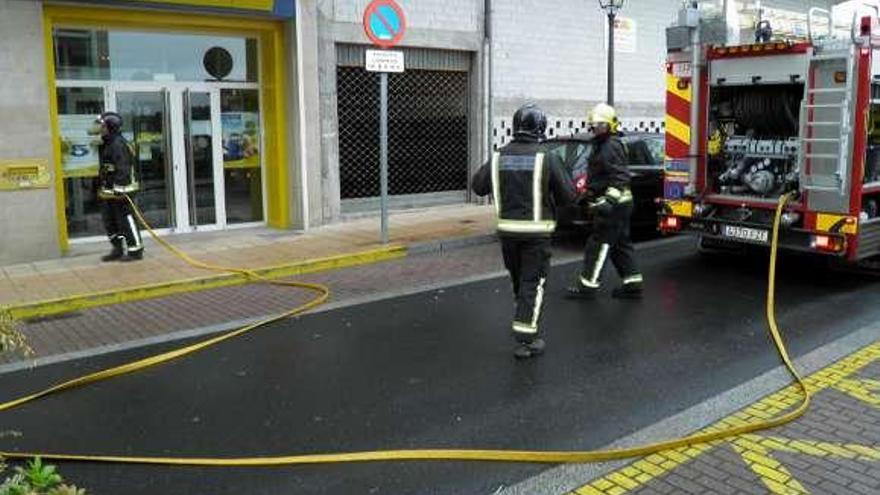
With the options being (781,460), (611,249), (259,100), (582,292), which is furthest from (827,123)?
(259,100)

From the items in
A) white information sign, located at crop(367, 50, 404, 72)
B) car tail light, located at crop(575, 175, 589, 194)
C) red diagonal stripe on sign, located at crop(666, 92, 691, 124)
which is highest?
white information sign, located at crop(367, 50, 404, 72)

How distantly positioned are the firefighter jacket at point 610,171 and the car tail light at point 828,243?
180 centimetres

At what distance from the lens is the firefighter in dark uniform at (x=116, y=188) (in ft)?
32.8

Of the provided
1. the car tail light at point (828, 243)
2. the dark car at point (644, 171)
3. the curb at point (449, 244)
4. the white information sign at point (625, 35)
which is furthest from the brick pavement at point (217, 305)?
the white information sign at point (625, 35)

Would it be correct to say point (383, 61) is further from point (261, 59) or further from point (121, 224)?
point (121, 224)

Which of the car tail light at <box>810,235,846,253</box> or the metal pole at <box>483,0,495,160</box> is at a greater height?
the metal pole at <box>483,0,495,160</box>

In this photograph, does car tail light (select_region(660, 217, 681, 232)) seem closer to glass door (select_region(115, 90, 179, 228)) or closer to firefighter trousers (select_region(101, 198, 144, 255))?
firefighter trousers (select_region(101, 198, 144, 255))

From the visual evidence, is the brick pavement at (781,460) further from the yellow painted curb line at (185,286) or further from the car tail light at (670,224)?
the yellow painted curb line at (185,286)

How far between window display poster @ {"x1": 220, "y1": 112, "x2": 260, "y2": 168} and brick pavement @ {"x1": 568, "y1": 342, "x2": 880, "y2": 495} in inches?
354

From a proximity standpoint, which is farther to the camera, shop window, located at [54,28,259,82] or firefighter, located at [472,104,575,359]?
shop window, located at [54,28,259,82]

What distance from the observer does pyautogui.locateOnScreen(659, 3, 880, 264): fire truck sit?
7867 mm

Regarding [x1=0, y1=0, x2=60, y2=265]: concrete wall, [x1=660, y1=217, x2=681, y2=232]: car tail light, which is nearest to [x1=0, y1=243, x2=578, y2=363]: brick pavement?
[x1=660, y1=217, x2=681, y2=232]: car tail light

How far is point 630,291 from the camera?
26.4 ft

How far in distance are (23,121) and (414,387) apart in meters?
6.66
